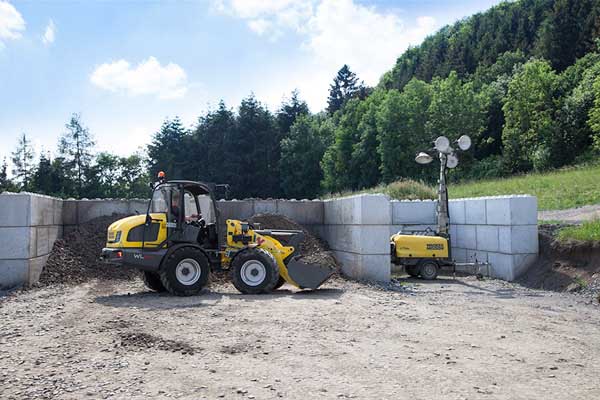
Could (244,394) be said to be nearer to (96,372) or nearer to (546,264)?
(96,372)

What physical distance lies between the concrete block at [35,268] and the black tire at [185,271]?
3207 millimetres

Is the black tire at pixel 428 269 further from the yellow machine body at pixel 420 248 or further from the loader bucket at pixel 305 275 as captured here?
the loader bucket at pixel 305 275

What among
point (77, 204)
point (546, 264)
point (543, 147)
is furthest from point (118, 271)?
point (543, 147)

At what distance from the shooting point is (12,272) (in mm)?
11992

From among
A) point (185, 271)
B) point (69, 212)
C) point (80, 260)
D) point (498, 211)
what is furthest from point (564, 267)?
point (69, 212)

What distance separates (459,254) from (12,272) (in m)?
12.0

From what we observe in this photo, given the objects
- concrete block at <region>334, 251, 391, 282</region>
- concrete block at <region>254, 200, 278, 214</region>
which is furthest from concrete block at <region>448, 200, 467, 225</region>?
concrete block at <region>254, 200, 278, 214</region>

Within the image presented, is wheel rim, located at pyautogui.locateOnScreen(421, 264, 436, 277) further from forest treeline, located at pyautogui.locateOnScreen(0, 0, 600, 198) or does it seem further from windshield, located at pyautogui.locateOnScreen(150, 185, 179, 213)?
forest treeline, located at pyautogui.locateOnScreen(0, 0, 600, 198)

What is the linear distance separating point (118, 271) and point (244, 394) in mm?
9751

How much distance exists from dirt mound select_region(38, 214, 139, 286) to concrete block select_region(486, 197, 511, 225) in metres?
9.40

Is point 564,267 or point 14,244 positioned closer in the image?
point 14,244

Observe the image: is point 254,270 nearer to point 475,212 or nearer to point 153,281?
point 153,281

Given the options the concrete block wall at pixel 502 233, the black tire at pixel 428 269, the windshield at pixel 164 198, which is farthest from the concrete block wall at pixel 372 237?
the windshield at pixel 164 198

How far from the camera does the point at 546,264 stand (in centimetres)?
1412
